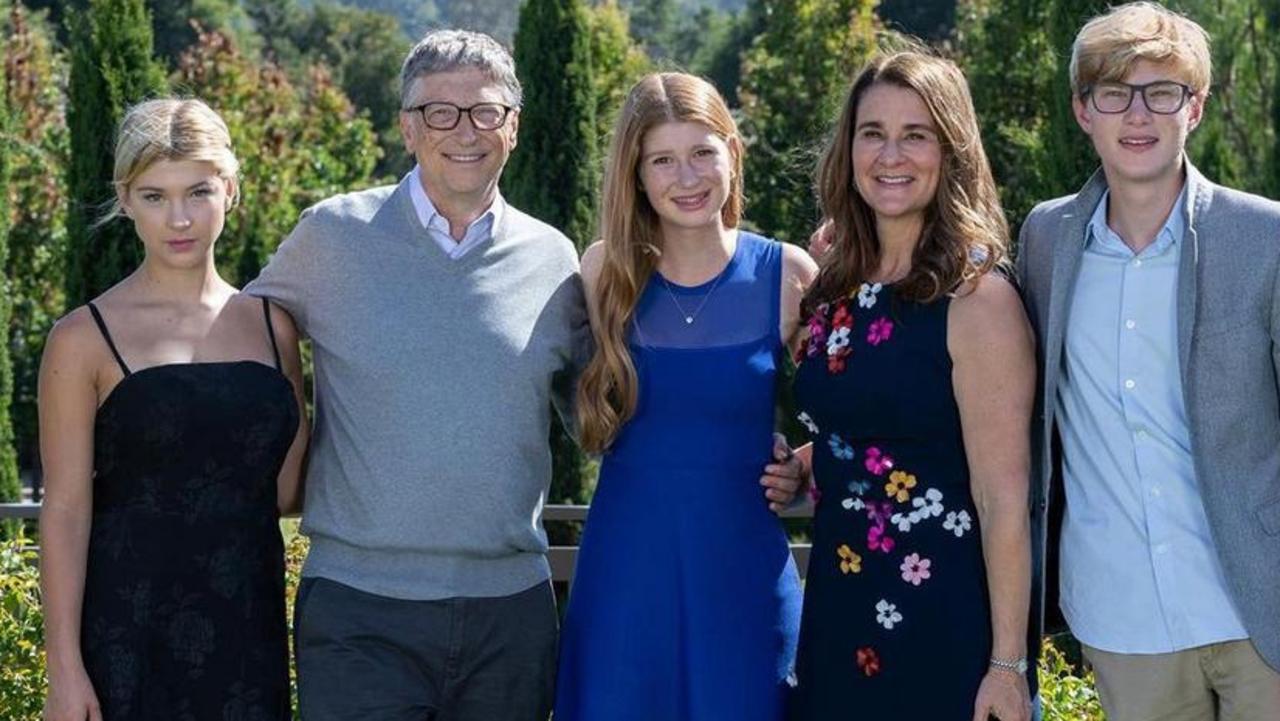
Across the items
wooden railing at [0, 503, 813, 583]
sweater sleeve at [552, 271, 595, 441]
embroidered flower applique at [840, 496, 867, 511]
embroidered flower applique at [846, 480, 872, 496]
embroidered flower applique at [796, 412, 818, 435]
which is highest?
sweater sleeve at [552, 271, 595, 441]

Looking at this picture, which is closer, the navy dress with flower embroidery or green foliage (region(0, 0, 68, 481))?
the navy dress with flower embroidery

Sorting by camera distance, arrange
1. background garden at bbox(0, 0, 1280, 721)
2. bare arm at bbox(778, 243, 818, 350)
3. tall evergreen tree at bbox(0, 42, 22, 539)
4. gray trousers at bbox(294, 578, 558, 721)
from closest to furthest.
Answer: gray trousers at bbox(294, 578, 558, 721)
bare arm at bbox(778, 243, 818, 350)
background garden at bbox(0, 0, 1280, 721)
tall evergreen tree at bbox(0, 42, 22, 539)

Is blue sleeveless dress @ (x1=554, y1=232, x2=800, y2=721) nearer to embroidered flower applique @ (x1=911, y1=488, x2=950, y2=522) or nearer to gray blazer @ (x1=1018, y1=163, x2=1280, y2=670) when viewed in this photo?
embroidered flower applique @ (x1=911, y1=488, x2=950, y2=522)

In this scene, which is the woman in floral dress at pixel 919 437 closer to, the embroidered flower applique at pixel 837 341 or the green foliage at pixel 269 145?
the embroidered flower applique at pixel 837 341

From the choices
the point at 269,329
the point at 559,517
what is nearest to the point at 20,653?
the point at 269,329

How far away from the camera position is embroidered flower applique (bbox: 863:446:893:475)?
11.0 ft

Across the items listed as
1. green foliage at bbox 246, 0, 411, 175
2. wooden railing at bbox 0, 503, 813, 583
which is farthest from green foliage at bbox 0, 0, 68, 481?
green foliage at bbox 246, 0, 411, 175

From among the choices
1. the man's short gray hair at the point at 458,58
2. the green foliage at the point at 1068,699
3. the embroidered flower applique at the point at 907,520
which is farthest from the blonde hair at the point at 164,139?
the green foliage at the point at 1068,699

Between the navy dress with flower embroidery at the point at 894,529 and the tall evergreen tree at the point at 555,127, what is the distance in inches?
292

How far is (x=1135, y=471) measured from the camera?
10.5 feet

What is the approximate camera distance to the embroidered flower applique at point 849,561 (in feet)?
11.1

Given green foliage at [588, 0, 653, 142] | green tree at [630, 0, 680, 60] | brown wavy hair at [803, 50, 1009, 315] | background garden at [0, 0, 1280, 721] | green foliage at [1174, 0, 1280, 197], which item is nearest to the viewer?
brown wavy hair at [803, 50, 1009, 315]

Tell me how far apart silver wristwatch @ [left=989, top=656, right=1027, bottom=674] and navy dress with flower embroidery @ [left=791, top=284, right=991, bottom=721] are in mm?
35

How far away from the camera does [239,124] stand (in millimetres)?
15156
